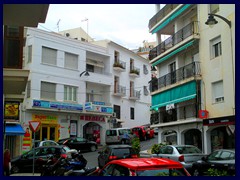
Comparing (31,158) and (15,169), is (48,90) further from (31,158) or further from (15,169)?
(15,169)

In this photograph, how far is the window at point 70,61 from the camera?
93.9 ft

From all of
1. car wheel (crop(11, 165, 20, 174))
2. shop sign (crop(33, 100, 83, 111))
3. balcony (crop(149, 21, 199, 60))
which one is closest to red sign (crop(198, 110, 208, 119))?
balcony (crop(149, 21, 199, 60))

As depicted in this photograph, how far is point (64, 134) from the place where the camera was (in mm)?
26641

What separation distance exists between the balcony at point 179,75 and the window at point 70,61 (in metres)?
12.7

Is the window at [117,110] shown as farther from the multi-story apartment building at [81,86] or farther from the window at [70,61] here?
the window at [70,61]

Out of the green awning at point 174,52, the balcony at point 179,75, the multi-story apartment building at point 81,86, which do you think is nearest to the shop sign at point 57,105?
the multi-story apartment building at point 81,86

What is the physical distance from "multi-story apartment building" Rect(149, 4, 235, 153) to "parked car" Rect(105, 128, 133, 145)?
461 inches

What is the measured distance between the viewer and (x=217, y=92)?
981cm

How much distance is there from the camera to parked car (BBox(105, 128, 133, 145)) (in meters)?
27.5

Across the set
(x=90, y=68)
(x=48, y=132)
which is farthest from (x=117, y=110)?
(x=48, y=132)

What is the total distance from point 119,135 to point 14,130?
25.5 ft

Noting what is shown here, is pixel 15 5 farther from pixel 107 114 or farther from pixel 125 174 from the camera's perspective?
pixel 107 114

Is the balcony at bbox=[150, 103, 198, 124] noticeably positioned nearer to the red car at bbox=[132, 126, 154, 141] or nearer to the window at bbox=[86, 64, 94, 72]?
the red car at bbox=[132, 126, 154, 141]
